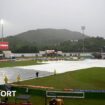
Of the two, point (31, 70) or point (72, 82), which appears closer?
point (72, 82)

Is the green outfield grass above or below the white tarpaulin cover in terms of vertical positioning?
above

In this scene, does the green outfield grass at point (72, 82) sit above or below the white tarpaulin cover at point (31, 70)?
above

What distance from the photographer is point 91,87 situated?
32844 millimetres

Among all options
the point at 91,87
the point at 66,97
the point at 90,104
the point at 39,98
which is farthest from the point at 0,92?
the point at 91,87

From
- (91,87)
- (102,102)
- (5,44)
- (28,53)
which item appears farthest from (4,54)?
(102,102)

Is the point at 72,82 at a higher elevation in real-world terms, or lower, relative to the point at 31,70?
higher

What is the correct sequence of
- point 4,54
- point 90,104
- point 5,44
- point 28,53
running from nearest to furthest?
1. point 90,104
2. point 5,44
3. point 4,54
4. point 28,53

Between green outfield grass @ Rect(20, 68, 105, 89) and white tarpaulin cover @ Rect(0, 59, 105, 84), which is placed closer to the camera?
green outfield grass @ Rect(20, 68, 105, 89)

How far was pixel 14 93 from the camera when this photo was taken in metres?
27.2

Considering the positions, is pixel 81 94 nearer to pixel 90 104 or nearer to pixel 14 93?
pixel 90 104

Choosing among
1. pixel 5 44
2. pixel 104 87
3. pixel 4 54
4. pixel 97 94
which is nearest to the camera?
pixel 97 94

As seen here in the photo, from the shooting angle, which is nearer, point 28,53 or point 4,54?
point 4,54

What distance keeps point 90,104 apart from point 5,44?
8407 cm

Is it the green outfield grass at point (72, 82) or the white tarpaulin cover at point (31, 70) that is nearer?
the green outfield grass at point (72, 82)
